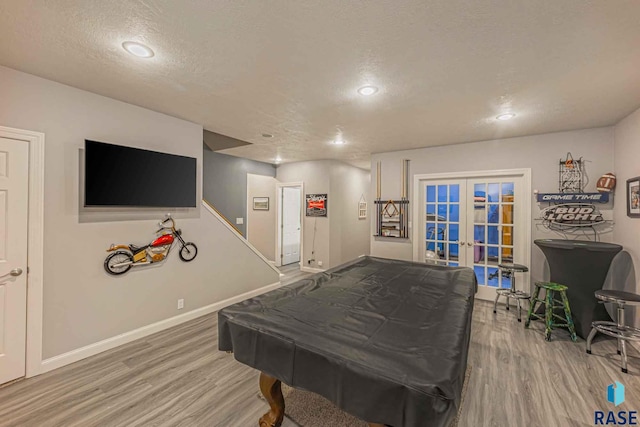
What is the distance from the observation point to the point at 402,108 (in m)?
2.86

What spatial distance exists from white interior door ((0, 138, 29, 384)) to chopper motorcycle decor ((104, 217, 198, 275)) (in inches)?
23.9

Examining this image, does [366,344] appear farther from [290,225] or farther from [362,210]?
[362,210]

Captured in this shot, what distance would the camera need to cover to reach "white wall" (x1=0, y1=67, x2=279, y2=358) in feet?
7.63

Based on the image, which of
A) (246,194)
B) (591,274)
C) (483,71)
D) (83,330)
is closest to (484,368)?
(591,274)

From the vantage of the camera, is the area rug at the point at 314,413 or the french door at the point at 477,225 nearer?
the area rug at the point at 314,413

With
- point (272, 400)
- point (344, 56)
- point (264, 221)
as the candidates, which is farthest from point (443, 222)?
point (264, 221)

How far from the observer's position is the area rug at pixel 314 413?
5.84 feet

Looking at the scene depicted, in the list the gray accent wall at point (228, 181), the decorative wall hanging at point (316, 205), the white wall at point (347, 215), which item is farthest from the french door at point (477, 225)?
the gray accent wall at point (228, 181)

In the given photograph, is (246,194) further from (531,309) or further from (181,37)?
(531,309)

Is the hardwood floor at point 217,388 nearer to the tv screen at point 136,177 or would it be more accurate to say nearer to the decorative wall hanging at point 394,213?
the tv screen at point 136,177

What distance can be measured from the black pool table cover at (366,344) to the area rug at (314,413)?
649 millimetres

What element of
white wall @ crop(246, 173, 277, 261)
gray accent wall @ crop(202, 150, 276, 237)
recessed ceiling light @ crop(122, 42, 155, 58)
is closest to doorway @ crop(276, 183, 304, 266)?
white wall @ crop(246, 173, 277, 261)

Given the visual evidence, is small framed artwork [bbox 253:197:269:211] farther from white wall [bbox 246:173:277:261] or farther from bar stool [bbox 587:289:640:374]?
bar stool [bbox 587:289:640:374]

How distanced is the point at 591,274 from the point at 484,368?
175 cm
